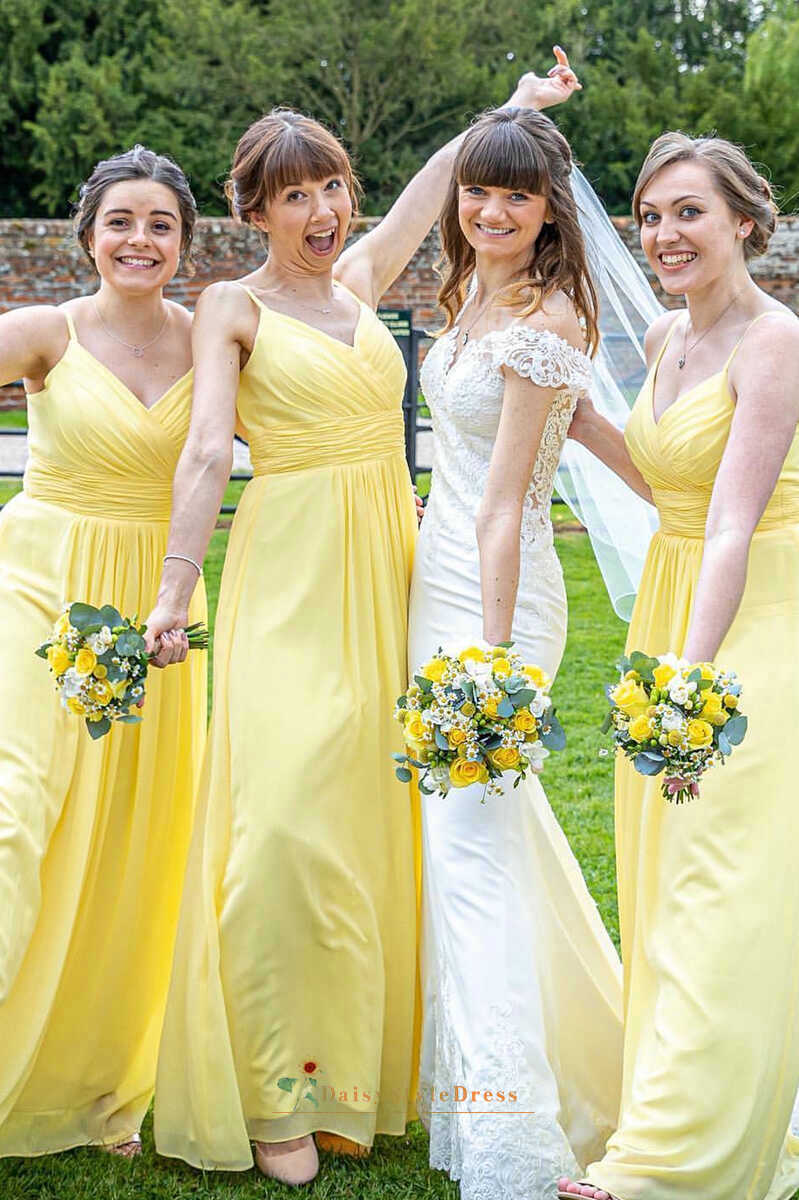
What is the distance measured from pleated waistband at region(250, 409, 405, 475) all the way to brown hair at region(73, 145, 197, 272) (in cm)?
65

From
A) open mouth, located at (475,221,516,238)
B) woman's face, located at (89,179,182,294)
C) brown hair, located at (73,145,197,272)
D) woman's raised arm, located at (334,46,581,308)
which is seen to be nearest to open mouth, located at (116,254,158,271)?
woman's face, located at (89,179,182,294)

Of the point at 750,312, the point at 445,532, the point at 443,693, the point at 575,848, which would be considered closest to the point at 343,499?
the point at 445,532

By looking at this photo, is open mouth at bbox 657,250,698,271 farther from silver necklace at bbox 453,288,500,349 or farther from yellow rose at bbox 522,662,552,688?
yellow rose at bbox 522,662,552,688

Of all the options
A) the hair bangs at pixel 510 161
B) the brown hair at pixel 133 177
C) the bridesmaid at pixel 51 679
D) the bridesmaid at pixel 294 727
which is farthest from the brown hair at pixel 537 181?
the bridesmaid at pixel 51 679

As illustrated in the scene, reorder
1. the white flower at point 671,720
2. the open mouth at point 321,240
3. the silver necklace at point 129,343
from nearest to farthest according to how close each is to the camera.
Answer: the white flower at point 671,720, the open mouth at point 321,240, the silver necklace at point 129,343

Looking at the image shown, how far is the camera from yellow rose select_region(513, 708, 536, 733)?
3.30m

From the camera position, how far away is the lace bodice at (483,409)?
3.76 metres

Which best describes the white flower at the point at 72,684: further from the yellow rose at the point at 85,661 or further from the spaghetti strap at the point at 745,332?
the spaghetti strap at the point at 745,332

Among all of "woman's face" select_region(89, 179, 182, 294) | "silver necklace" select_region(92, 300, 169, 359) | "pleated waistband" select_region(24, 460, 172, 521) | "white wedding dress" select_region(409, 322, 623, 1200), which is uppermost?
"woman's face" select_region(89, 179, 182, 294)

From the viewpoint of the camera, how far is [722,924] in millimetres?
3432

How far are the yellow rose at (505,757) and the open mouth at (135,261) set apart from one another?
173cm

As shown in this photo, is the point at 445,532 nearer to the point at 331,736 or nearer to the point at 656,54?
the point at 331,736

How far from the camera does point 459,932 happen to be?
12.2ft

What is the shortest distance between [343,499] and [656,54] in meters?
36.6
